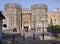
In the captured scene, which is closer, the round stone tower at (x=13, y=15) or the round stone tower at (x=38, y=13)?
the round stone tower at (x=13, y=15)

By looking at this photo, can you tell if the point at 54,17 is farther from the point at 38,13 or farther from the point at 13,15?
the point at 13,15

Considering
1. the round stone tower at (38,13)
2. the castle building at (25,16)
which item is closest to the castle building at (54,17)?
the castle building at (25,16)

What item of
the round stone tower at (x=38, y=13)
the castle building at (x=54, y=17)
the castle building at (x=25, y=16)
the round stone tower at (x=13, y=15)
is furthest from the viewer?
the castle building at (x=54, y=17)

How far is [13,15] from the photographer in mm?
71875

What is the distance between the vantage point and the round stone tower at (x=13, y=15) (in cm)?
7038

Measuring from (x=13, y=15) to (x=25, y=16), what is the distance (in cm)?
546

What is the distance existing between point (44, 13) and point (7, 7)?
14860 millimetres

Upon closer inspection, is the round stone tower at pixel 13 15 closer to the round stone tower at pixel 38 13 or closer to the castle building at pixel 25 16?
the castle building at pixel 25 16

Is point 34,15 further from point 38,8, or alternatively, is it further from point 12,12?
point 12,12

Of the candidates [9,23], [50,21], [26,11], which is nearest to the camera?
[9,23]

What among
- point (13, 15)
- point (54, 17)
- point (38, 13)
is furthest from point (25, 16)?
point (54, 17)

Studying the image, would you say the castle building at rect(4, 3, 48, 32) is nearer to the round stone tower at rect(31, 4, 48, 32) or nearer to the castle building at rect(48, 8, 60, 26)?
the round stone tower at rect(31, 4, 48, 32)

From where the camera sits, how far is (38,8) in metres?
72.8

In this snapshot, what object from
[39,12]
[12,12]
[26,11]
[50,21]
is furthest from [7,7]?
[50,21]
